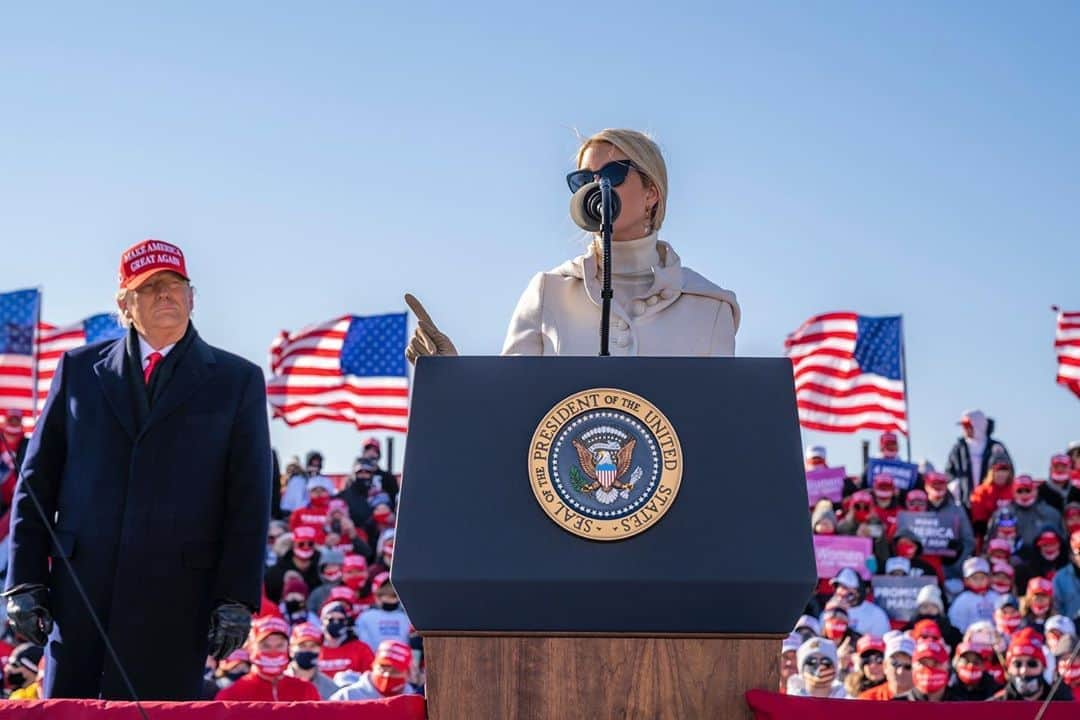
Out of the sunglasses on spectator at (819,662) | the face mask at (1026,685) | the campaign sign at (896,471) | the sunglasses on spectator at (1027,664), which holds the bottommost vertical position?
the face mask at (1026,685)

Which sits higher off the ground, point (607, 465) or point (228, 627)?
point (607, 465)

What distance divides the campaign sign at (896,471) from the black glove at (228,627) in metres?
11.8

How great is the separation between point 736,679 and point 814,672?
23.9 ft

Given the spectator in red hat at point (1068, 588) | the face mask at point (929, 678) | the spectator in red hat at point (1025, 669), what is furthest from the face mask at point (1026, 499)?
the face mask at point (929, 678)

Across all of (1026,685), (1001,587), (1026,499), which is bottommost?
(1026,685)

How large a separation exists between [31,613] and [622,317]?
5.65 feet

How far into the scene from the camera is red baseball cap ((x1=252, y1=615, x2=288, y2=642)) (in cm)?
952

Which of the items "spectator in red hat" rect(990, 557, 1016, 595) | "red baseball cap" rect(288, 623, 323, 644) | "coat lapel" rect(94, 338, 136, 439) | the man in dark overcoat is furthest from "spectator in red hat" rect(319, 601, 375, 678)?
"coat lapel" rect(94, 338, 136, 439)

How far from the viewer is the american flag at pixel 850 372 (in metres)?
19.6

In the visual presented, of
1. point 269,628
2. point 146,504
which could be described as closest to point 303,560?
point 269,628

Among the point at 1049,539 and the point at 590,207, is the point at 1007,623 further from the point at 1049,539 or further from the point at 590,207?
the point at 590,207

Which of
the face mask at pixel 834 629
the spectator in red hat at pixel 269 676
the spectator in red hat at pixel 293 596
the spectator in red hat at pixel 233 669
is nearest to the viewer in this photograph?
the spectator in red hat at pixel 269 676

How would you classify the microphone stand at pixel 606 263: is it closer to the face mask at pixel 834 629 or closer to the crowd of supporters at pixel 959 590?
the crowd of supporters at pixel 959 590

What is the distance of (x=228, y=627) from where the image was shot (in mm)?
4059
